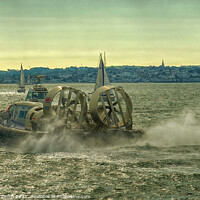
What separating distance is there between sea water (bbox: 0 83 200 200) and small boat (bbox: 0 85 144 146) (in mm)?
656

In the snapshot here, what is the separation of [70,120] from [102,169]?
6.31 meters

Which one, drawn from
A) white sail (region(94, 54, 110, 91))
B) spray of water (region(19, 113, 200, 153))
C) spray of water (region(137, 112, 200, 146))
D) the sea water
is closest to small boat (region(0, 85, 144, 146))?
spray of water (region(19, 113, 200, 153))

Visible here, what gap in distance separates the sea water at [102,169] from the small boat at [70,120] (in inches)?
25.8

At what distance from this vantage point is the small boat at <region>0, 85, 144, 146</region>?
830 inches

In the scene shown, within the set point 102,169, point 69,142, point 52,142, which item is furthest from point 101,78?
point 102,169

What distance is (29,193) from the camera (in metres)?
13.5

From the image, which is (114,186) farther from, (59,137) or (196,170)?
(59,137)

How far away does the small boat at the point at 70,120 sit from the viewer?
69.2ft

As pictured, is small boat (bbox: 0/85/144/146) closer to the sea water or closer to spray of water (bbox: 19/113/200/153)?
spray of water (bbox: 19/113/200/153)

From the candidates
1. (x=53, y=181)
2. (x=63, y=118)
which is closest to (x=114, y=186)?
(x=53, y=181)

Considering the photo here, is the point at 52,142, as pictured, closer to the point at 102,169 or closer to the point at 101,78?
the point at 102,169

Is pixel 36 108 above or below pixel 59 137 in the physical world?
above

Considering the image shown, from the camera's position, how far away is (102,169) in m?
16.9

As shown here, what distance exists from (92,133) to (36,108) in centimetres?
404
